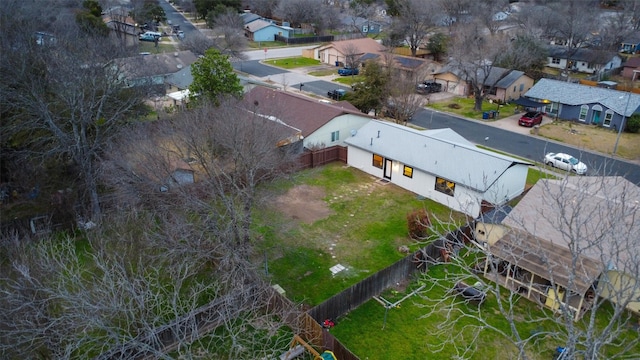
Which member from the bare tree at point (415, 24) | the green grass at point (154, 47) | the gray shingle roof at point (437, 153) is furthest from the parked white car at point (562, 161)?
the green grass at point (154, 47)

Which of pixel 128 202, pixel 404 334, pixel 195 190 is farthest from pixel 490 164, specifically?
pixel 128 202

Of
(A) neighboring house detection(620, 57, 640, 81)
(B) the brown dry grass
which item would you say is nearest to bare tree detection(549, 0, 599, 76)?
(A) neighboring house detection(620, 57, 640, 81)

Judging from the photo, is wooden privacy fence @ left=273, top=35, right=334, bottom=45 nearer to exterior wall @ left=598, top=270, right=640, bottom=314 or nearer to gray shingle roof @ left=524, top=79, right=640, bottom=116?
gray shingle roof @ left=524, top=79, right=640, bottom=116

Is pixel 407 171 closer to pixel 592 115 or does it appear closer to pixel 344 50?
pixel 592 115

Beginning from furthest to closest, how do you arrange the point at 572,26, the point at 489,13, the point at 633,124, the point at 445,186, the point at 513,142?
the point at 489,13, the point at 572,26, the point at 633,124, the point at 513,142, the point at 445,186

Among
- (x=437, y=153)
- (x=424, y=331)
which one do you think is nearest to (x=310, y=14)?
(x=437, y=153)

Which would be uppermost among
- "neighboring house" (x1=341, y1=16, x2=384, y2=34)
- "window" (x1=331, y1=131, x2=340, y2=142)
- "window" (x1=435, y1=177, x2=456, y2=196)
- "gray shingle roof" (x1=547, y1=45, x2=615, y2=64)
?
"neighboring house" (x1=341, y1=16, x2=384, y2=34)
